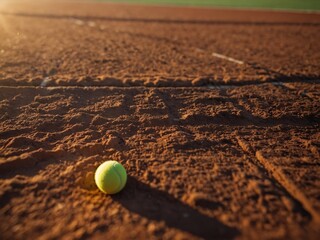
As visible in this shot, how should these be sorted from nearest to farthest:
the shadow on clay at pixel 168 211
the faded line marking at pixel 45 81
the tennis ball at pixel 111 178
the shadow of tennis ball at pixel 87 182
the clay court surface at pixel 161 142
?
the shadow on clay at pixel 168 211 → the clay court surface at pixel 161 142 → the tennis ball at pixel 111 178 → the shadow of tennis ball at pixel 87 182 → the faded line marking at pixel 45 81

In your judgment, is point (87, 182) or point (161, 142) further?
point (161, 142)

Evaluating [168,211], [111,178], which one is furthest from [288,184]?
[111,178]

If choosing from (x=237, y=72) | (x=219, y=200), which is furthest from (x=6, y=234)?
(x=237, y=72)

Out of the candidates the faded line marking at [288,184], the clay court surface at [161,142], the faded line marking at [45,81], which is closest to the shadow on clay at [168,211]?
the clay court surface at [161,142]

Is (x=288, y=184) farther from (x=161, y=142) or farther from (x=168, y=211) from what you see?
(x=161, y=142)

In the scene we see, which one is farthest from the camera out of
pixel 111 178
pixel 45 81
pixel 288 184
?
pixel 45 81

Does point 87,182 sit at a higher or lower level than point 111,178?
lower

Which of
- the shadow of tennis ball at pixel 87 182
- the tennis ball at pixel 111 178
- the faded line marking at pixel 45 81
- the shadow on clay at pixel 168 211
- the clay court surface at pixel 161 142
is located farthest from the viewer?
the faded line marking at pixel 45 81

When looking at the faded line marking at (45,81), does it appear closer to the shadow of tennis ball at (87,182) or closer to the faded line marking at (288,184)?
the shadow of tennis ball at (87,182)
